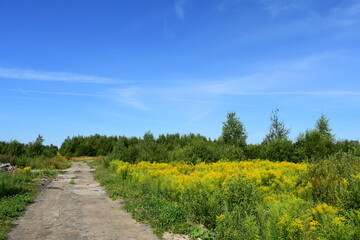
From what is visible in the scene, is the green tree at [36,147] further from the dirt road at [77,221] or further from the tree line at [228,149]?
the dirt road at [77,221]

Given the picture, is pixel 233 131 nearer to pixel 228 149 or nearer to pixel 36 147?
pixel 228 149

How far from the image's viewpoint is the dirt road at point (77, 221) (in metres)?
6.99

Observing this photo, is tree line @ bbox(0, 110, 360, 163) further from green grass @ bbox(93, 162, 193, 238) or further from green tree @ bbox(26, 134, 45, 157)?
green grass @ bbox(93, 162, 193, 238)

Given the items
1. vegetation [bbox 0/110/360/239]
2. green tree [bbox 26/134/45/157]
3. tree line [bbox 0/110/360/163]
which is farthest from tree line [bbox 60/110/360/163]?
green tree [bbox 26/134/45/157]

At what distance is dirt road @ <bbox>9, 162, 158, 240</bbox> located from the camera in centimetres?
699

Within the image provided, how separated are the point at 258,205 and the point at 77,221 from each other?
5034 millimetres

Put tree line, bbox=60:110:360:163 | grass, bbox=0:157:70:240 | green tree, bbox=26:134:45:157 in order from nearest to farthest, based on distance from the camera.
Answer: grass, bbox=0:157:70:240 < tree line, bbox=60:110:360:163 < green tree, bbox=26:134:45:157

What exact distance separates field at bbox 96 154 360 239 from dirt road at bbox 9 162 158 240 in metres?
0.52

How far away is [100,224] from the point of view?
7.93 meters

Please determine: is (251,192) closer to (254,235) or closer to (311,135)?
(254,235)

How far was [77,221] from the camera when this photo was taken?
827 centimetres

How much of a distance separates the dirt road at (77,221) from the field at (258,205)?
518mm

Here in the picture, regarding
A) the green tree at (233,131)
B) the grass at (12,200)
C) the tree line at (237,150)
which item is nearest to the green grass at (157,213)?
the grass at (12,200)

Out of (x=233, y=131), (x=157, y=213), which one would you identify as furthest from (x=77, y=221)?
(x=233, y=131)
